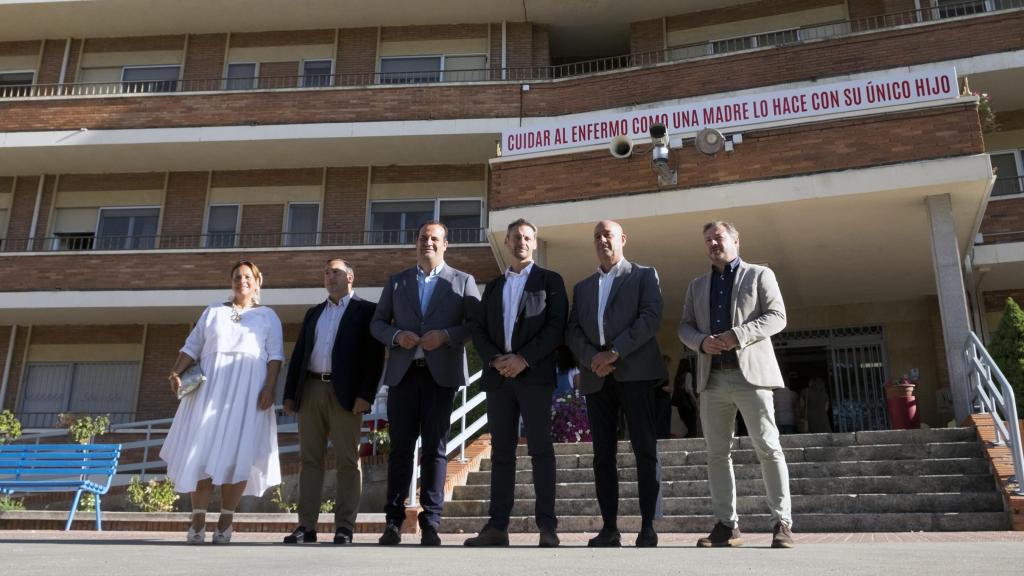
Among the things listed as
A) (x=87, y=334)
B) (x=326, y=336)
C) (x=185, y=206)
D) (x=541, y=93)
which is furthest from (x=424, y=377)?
(x=87, y=334)

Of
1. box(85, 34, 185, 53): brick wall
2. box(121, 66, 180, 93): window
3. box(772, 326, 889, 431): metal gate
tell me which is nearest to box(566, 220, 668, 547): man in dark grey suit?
box(772, 326, 889, 431): metal gate

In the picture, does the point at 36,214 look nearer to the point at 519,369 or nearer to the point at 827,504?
the point at 519,369

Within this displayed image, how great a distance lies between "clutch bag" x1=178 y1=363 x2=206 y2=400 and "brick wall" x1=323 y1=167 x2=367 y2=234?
414 inches

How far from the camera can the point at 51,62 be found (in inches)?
676

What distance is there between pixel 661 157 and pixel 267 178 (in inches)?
373

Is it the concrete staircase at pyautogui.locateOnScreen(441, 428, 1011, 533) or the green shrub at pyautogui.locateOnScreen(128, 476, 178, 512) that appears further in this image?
the green shrub at pyautogui.locateOnScreen(128, 476, 178, 512)

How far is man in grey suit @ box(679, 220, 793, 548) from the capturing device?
456 cm

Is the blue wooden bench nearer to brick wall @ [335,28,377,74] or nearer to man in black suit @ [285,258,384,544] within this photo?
man in black suit @ [285,258,384,544]

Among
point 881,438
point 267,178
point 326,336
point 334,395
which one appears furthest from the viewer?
point 267,178

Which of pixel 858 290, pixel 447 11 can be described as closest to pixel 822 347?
pixel 858 290

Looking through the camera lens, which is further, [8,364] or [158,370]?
[8,364]

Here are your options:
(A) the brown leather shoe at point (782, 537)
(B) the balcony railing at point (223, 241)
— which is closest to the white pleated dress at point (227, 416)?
(A) the brown leather shoe at point (782, 537)

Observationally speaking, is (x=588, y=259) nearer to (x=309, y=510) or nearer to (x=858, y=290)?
(x=858, y=290)

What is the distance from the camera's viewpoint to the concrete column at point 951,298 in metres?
8.33
